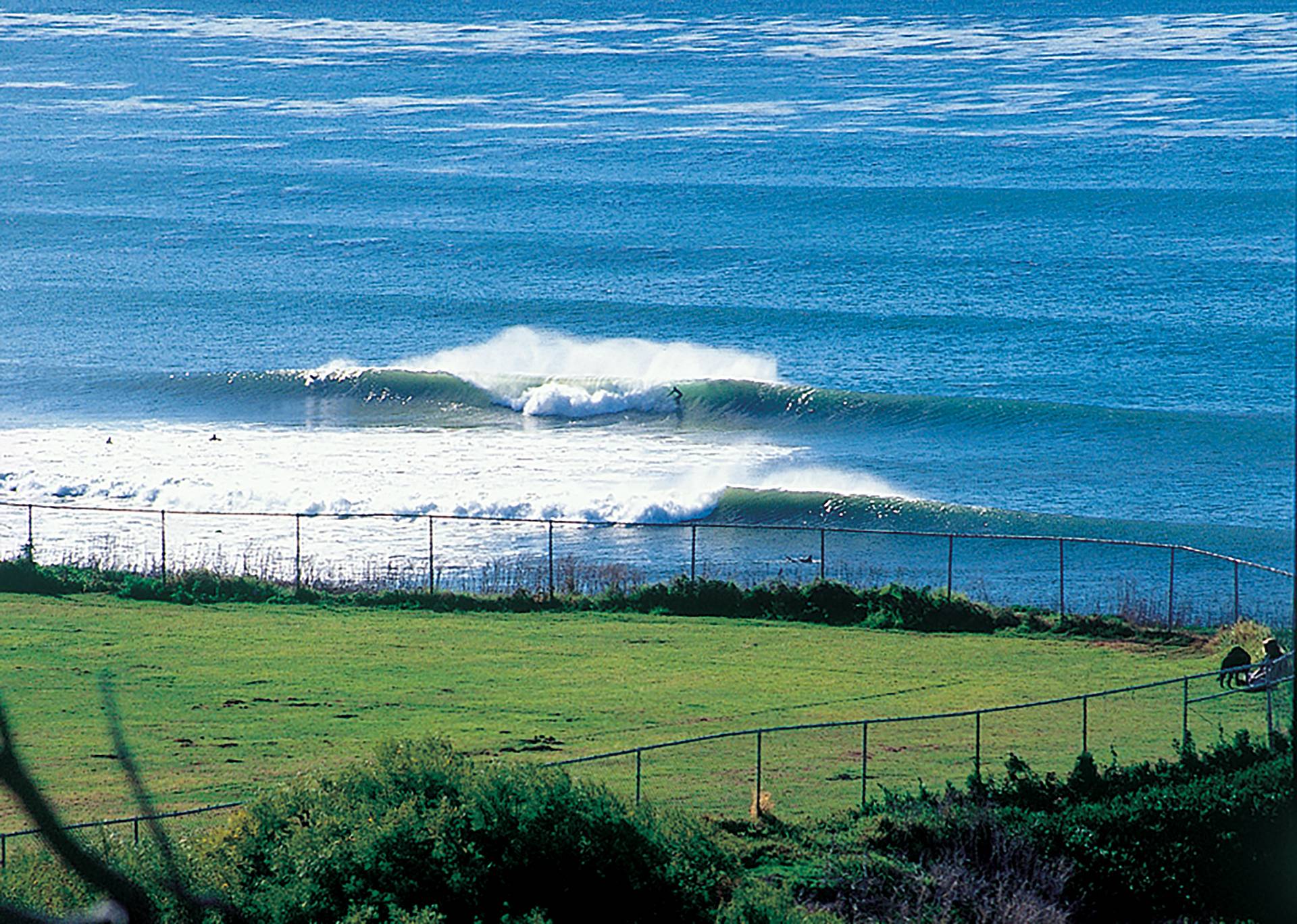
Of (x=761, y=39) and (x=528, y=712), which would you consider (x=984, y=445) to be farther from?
(x=761, y=39)

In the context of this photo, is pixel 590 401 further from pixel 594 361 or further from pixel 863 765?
pixel 863 765

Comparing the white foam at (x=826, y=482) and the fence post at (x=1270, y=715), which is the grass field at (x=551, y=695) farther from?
the white foam at (x=826, y=482)

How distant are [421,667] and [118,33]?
501 ft

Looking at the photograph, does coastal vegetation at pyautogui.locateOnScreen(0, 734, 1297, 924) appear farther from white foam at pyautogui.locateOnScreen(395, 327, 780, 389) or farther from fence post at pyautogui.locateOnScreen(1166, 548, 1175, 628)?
white foam at pyautogui.locateOnScreen(395, 327, 780, 389)

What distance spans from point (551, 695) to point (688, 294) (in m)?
47.6

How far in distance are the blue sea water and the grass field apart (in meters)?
9.00

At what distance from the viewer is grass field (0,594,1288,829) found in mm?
25203

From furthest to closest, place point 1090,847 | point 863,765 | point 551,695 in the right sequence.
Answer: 1. point 551,695
2. point 863,765
3. point 1090,847

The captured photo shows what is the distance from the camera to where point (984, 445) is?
5591 centimetres

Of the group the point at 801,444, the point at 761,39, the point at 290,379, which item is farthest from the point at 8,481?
the point at 761,39

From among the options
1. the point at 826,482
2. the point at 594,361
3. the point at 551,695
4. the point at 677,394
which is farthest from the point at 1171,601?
the point at 594,361

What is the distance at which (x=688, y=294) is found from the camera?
249ft

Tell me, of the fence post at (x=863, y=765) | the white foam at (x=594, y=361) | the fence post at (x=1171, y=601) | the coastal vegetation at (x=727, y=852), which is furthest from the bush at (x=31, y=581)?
the white foam at (x=594, y=361)

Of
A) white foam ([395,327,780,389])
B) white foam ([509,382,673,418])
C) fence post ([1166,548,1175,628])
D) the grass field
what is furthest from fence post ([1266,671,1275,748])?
white foam ([509,382,673,418])
